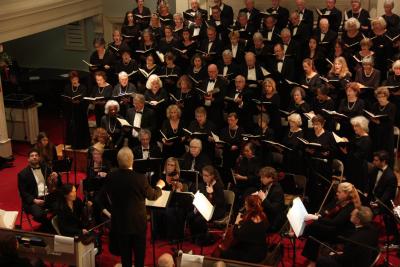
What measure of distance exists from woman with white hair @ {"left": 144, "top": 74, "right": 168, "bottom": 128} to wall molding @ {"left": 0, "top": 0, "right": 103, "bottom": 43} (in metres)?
2.58

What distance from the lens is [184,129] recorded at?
29.3 feet

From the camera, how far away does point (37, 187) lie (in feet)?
27.2

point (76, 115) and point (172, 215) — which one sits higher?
point (76, 115)

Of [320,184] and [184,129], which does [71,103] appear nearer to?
[184,129]

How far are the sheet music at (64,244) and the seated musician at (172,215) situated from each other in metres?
1.45

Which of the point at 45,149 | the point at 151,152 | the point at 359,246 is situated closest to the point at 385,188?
the point at 359,246

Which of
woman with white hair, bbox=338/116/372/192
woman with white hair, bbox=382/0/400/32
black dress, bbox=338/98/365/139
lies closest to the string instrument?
woman with white hair, bbox=338/116/372/192

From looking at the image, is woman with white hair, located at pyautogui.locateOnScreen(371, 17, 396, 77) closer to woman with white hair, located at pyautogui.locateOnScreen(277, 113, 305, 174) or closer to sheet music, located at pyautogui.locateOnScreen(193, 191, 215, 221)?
woman with white hair, located at pyautogui.locateOnScreen(277, 113, 305, 174)

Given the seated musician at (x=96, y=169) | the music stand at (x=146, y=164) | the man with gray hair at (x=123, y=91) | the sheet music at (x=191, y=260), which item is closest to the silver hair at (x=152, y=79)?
the man with gray hair at (x=123, y=91)

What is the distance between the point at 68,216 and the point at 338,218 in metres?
2.96

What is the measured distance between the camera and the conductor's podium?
6.62m

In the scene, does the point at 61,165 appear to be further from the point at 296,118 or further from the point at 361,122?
the point at 361,122

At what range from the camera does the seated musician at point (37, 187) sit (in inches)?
314

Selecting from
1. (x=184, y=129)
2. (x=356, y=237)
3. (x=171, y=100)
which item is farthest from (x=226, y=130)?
(x=356, y=237)
